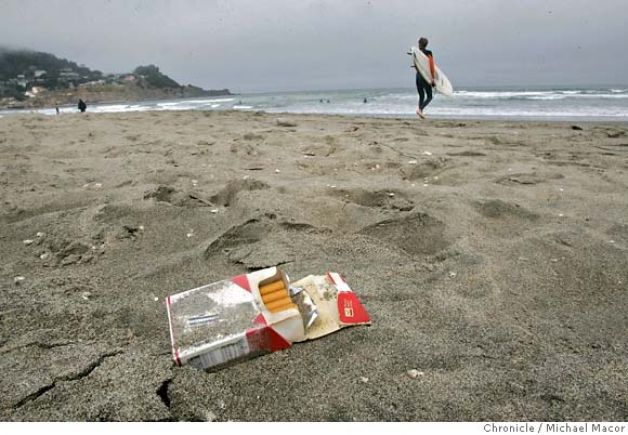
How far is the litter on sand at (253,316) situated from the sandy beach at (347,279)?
0.04 meters

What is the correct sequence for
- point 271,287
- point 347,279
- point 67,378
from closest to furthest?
point 67,378 < point 271,287 < point 347,279

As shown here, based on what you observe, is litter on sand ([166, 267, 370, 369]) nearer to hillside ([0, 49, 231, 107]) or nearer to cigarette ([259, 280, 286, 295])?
cigarette ([259, 280, 286, 295])

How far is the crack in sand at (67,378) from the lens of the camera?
0.89m

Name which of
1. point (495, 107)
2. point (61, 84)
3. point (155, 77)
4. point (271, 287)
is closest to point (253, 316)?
point (271, 287)

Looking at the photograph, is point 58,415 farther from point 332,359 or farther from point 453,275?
point 453,275

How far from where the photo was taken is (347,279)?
152 cm

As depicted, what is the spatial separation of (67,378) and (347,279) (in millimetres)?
943

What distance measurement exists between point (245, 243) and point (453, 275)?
0.92 meters

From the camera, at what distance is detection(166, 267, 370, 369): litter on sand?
1.03 meters

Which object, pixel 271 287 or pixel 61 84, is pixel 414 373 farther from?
pixel 61 84

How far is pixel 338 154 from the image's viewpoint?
3666 mm

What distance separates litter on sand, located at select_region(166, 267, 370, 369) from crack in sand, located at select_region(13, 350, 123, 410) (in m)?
0.20

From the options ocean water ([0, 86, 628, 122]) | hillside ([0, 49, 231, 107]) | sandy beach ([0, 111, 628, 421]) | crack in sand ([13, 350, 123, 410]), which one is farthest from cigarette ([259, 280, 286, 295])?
hillside ([0, 49, 231, 107])

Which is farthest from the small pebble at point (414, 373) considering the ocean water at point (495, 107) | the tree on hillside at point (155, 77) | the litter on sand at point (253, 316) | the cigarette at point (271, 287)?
the tree on hillside at point (155, 77)
